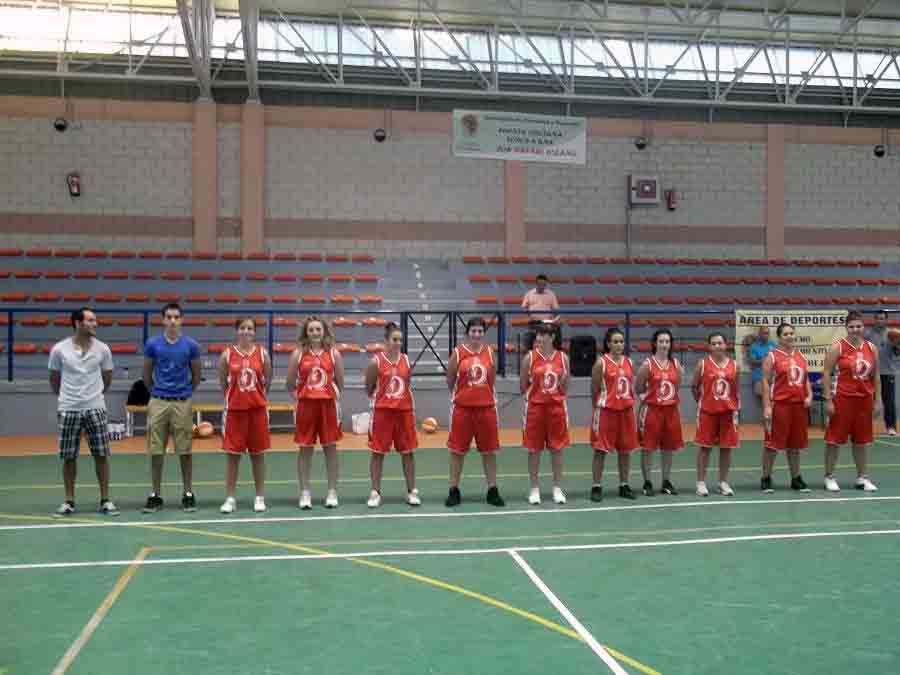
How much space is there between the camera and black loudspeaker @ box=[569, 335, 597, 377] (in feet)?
47.4

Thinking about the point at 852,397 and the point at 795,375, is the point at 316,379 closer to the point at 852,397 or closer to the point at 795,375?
the point at 795,375

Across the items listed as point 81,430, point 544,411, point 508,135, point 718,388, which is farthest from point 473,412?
point 508,135

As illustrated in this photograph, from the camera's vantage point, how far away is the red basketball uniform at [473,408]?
8.32 meters

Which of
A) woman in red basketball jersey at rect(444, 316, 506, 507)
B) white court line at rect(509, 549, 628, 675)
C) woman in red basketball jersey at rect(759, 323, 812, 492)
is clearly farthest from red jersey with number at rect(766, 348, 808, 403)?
white court line at rect(509, 549, 628, 675)

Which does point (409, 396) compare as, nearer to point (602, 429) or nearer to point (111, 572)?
point (602, 429)

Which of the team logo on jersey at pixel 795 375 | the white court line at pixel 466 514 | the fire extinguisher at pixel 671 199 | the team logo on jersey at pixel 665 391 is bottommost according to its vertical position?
the white court line at pixel 466 514

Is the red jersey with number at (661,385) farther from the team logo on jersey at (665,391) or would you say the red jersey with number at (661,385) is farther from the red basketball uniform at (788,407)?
the red basketball uniform at (788,407)

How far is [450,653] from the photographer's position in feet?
14.4

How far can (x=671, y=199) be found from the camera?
2184cm

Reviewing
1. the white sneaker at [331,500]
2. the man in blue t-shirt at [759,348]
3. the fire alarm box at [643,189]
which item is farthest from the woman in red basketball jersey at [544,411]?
the fire alarm box at [643,189]

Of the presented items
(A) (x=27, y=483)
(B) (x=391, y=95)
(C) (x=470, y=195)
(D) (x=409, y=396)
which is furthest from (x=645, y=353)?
(A) (x=27, y=483)

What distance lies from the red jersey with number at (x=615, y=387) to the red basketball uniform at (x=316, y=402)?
2598 millimetres

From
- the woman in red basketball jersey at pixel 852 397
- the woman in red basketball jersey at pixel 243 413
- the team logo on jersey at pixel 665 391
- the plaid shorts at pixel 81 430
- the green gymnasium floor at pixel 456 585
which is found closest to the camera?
the green gymnasium floor at pixel 456 585

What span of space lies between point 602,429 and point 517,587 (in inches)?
129
